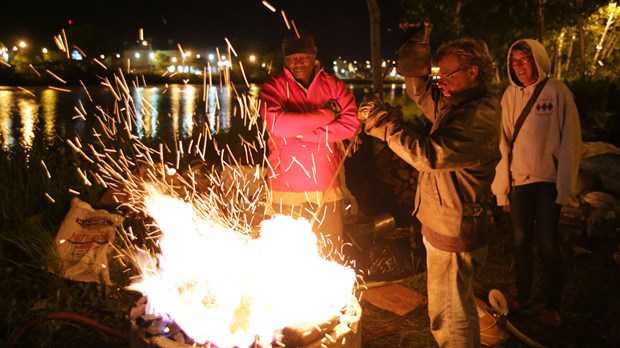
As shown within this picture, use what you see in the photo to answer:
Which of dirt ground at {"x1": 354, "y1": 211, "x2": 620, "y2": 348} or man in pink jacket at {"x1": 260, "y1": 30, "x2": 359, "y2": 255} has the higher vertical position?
man in pink jacket at {"x1": 260, "y1": 30, "x2": 359, "y2": 255}

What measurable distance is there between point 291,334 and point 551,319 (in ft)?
8.18

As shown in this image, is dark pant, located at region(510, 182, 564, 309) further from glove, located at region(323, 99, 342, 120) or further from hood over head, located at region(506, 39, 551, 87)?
glove, located at region(323, 99, 342, 120)

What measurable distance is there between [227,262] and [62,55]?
69.9m

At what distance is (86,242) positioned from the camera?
4.31 meters

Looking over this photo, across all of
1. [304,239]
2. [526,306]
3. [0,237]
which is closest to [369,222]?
[526,306]

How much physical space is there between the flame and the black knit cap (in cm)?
124

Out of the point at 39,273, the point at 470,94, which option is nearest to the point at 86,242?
the point at 39,273

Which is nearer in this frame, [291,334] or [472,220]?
[291,334]

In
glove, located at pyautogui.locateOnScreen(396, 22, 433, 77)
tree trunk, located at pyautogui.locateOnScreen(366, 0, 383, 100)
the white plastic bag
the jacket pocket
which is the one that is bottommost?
the white plastic bag

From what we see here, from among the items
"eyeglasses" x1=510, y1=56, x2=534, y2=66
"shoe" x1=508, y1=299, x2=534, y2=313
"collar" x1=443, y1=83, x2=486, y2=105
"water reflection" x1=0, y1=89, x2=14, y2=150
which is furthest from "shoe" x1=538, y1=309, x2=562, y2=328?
"water reflection" x1=0, y1=89, x2=14, y2=150

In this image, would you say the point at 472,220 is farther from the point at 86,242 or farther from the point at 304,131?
the point at 86,242

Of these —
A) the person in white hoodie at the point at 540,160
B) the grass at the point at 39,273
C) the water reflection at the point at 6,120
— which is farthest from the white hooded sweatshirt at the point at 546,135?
the water reflection at the point at 6,120

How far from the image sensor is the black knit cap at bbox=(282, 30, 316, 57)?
11.2 ft

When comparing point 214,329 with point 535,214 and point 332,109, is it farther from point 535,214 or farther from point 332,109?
point 535,214
